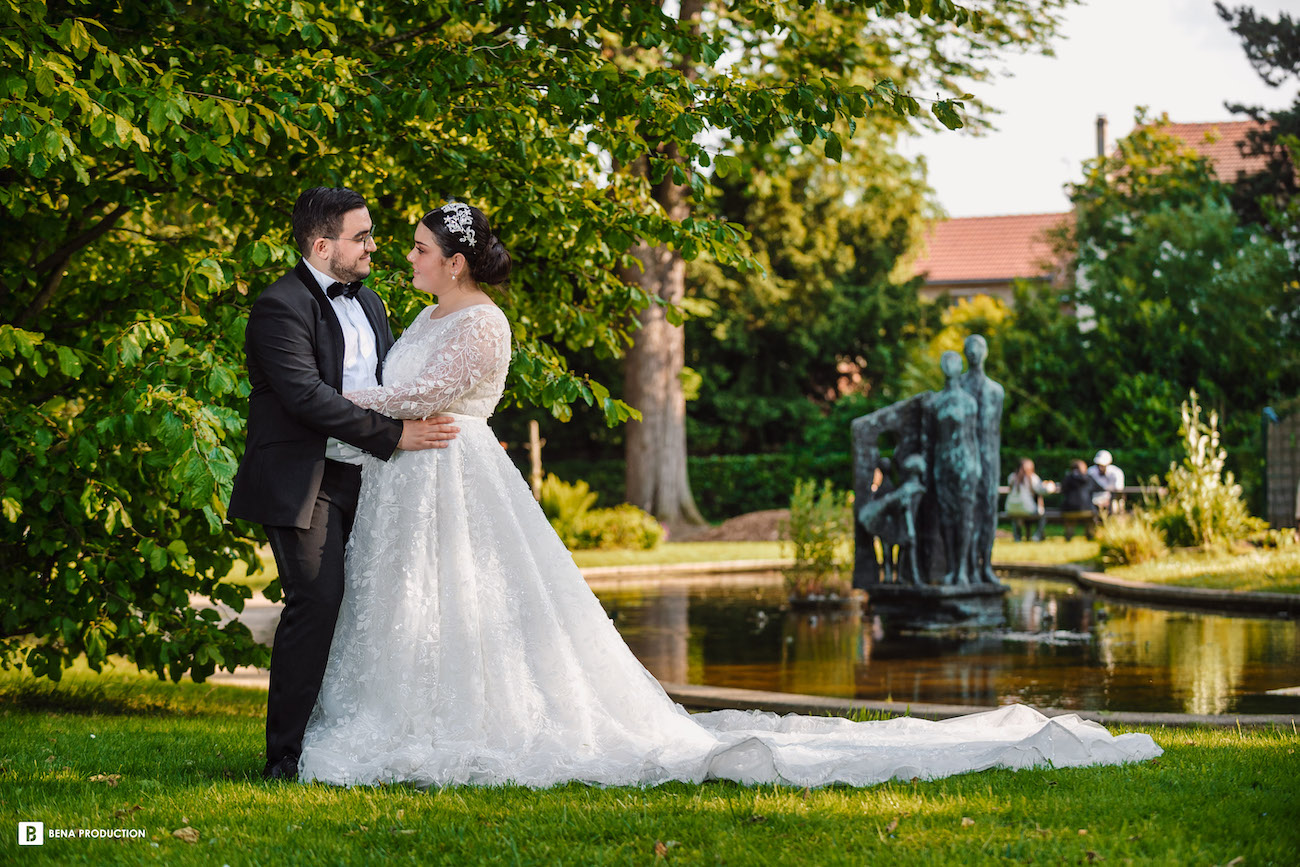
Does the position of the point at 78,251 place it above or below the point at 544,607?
above

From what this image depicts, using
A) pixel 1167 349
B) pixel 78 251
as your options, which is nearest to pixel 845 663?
pixel 78 251

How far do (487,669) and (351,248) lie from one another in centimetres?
→ 165

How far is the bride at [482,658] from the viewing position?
461 cm

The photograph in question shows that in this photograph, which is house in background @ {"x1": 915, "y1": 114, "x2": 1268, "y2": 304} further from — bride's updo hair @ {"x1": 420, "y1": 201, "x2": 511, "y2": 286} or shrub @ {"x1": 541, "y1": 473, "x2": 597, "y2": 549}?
bride's updo hair @ {"x1": 420, "y1": 201, "x2": 511, "y2": 286}

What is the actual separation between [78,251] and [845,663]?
590 cm

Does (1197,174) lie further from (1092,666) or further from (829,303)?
(1092,666)

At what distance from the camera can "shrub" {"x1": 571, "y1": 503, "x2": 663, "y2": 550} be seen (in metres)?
21.0

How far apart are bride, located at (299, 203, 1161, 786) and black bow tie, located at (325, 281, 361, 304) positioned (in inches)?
9.8

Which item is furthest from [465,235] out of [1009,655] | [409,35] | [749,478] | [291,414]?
[749,478]

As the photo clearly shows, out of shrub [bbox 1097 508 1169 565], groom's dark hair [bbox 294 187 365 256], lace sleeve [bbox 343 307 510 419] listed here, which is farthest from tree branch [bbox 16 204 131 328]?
shrub [bbox 1097 508 1169 565]

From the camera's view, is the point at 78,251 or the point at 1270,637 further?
the point at 1270,637

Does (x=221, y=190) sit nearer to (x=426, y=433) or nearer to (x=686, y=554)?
(x=426, y=433)

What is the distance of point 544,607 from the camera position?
500 centimetres

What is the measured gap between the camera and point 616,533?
69.2 ft
